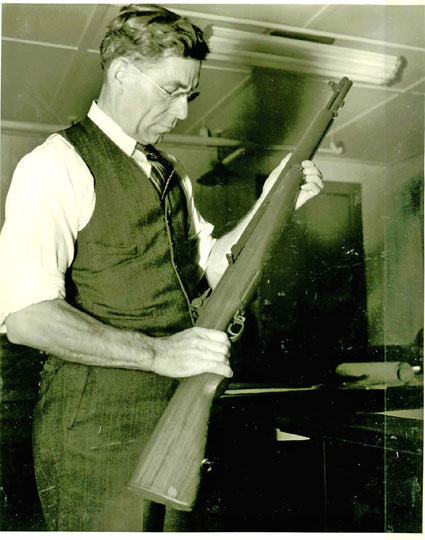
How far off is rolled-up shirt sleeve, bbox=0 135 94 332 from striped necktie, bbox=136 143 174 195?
0.15 metres

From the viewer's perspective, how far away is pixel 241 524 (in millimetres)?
1146

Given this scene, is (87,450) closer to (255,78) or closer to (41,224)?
(41,224)

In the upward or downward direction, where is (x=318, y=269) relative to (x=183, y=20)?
downward

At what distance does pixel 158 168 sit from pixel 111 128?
0.39 ft

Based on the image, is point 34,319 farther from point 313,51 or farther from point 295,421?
point 313,51

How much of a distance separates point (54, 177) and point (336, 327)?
158cm

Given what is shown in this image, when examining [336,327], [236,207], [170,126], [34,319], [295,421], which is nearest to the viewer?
[34,319]

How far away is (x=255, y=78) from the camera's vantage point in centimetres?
190

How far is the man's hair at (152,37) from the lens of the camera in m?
0.93

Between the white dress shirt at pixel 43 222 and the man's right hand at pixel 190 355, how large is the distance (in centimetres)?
20

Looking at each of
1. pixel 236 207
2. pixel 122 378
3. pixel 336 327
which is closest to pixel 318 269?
pixel 336 327

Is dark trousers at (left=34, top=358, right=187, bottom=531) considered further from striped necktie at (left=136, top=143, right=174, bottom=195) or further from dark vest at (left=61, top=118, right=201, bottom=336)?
striped necktie at (left=136, top=143, right=174, bottom=195)

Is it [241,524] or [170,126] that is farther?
[241,524]

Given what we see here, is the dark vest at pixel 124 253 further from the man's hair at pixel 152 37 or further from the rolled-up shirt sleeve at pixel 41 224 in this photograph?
the man's hair at pixel 152 37
